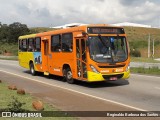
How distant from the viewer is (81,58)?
54.5 ft

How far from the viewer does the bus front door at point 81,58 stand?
53.6ft

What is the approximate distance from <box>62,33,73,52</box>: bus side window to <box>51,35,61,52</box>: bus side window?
654 millimetres

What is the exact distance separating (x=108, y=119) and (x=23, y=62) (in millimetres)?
18095

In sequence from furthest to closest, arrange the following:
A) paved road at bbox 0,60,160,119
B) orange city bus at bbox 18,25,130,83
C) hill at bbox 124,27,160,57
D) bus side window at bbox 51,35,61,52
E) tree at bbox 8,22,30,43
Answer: tree at bbox 8,22,30,43 → hill at bbox 124,27,160,57 → bus side window at bbox 51,35,61,52 → orange city bus at bbox 18,25,130,83 → paved road at bbox 0,60,160,119

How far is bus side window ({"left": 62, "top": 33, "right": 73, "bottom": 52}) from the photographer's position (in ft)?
58.3

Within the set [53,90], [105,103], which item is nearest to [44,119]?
[105,103]

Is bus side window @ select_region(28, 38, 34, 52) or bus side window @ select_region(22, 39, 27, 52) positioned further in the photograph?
bus side window @ select_region(22, 39, 27, 52)

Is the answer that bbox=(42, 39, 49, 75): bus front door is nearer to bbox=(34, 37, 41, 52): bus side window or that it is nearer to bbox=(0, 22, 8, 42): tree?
bbox=(34, 37, 41, 52): bus side window

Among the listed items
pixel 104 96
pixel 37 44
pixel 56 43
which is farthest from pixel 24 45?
pixel 104 96

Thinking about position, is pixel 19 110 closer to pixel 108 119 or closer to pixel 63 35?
pixel 108 119

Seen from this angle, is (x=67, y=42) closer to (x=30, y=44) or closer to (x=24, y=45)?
(x=30, y=44)

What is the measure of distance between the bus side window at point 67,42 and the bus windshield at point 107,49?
189 centimetres

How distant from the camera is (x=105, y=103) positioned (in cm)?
1191

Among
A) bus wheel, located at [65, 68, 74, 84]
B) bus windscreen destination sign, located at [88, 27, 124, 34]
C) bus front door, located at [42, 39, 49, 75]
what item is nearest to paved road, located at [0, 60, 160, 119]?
bus wheel, located at [65, 68, 74, 84]
